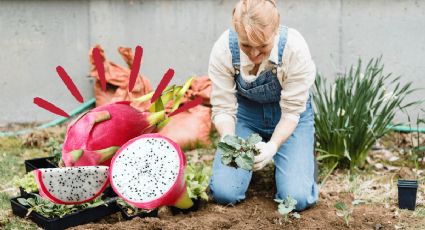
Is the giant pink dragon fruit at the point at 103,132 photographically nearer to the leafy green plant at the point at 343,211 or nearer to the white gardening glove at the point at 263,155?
the white gardening glove at the point at 263,155

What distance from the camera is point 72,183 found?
264 centimetres

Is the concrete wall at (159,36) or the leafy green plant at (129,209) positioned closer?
the leafy green plant at (129,209)

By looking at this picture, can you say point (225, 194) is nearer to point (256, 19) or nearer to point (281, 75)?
point (281, 75)

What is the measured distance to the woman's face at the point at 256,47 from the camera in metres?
2.57

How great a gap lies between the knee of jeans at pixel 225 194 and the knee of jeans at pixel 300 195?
0.67 ft

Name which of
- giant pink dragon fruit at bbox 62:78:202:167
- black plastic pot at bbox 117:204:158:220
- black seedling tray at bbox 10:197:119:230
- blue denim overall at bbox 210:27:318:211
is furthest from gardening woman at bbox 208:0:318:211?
black seedling tray at bbox 10:197:119:230

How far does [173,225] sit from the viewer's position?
2.61 metres

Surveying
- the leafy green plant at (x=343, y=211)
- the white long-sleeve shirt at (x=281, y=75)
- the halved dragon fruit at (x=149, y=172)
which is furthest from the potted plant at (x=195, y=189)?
the leafy green plant at (x=343, y=211)

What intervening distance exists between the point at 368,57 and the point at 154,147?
6.79 feet

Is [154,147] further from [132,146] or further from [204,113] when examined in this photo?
[204,113]

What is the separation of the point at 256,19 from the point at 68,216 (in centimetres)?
110

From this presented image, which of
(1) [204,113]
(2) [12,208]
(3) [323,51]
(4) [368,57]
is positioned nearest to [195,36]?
(1) [204,113]

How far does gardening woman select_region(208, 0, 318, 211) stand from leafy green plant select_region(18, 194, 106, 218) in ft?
2.07

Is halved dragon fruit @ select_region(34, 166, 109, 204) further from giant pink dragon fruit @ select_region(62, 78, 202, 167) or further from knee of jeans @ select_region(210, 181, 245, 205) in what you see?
knee of jeans @ select_region(210, 181, 245, 205)
